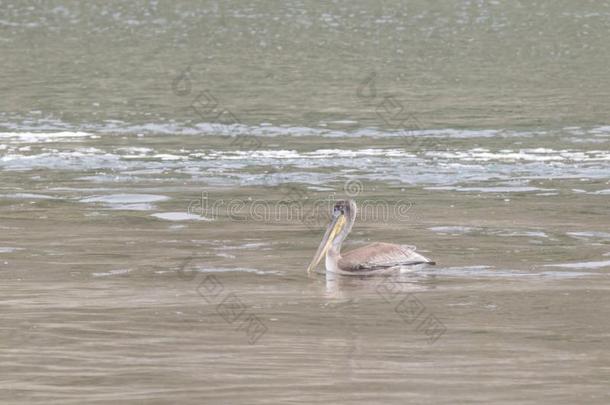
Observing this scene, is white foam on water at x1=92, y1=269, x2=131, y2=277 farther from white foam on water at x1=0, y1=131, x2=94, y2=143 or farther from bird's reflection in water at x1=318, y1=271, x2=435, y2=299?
white foam on water at x1=0, y1=131, x2=94, y2=143

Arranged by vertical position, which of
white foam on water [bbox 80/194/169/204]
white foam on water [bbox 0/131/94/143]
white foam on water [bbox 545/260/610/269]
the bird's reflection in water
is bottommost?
white foam on water [bbox 0/131/94/143]

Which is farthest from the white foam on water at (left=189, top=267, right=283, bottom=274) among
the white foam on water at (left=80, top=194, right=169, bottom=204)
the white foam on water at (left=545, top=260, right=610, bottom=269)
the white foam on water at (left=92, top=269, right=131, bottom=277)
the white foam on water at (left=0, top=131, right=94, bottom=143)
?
the white foam on water at (left=0, top=131, right=94, bottom=143)

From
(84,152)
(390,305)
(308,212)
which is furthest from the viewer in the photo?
(84,152)

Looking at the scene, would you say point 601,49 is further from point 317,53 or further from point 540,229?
point 540,229

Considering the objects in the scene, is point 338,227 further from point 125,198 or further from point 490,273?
point 125,198

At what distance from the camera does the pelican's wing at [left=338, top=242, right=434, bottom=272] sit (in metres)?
16.3

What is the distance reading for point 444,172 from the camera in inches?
973

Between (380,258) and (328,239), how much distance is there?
Result: 792mm

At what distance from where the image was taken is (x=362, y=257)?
651 inches

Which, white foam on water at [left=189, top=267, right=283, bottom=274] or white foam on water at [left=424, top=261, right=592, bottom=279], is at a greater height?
white foam on water at [left=189, top=267, right=283, bottom=274]

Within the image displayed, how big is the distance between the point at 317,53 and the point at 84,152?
80.5 feet

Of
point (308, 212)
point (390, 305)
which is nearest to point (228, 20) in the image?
point (308, 212)

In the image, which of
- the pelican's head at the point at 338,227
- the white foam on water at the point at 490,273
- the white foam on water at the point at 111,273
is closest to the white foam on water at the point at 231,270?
the pelican's head at the point at 338,227

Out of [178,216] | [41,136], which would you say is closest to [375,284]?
[178,216]
